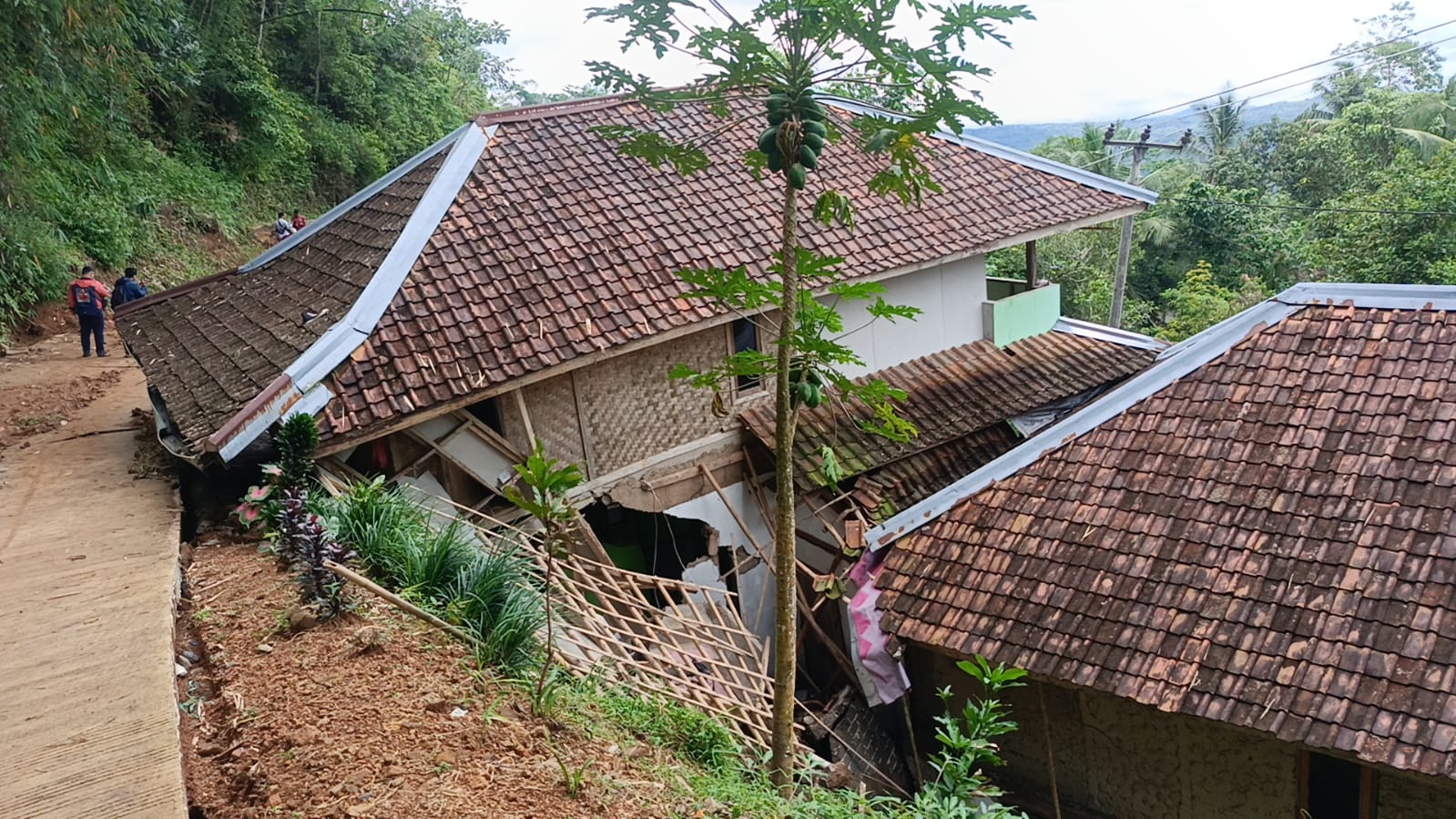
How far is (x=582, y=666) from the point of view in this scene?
582 cm

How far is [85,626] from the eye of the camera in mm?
5250

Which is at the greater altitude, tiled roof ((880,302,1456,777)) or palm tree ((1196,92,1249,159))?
palm tree ((1196,92,1249,159))

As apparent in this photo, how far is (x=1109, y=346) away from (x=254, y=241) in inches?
718

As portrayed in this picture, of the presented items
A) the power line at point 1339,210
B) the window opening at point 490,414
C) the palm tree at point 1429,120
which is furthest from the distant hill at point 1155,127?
the window opening at point 490,414

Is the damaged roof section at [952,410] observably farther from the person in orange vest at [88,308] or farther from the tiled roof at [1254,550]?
the person in orange vest at [88,308]

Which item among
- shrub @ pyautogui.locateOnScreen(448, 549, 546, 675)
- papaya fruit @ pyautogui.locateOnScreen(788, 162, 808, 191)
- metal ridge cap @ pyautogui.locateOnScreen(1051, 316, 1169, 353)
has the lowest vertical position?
metal ridge cap @ pyautogui.locateOnScreen(1051, 316, 1169, 353)

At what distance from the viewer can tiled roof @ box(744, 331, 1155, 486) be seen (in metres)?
9.88

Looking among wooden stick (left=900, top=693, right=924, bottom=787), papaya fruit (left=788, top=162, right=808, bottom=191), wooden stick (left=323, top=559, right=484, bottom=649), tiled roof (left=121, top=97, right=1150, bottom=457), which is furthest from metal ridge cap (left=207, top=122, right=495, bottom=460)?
wooden stick (left=900, top=693, right=924, bottom=787)

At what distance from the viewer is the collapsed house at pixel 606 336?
7727mm

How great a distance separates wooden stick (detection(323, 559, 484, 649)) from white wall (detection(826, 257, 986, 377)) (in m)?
6.58

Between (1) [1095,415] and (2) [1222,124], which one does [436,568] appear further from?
(2) [1222,124]

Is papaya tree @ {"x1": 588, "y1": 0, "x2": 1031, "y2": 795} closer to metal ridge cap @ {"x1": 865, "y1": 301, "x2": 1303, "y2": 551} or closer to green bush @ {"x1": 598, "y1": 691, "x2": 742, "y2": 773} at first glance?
green bush @ {"x1": 598, "y1": 691, "x2": 742, "y2": 773}

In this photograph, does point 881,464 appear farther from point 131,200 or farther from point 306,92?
point 306,92

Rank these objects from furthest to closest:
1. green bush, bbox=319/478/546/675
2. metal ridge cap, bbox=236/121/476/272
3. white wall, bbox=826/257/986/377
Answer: white wall, bbox=826/257/986/377
metal ridge cap, bbox=236/121/476/272
green bush, bbox=319/478/546/675
